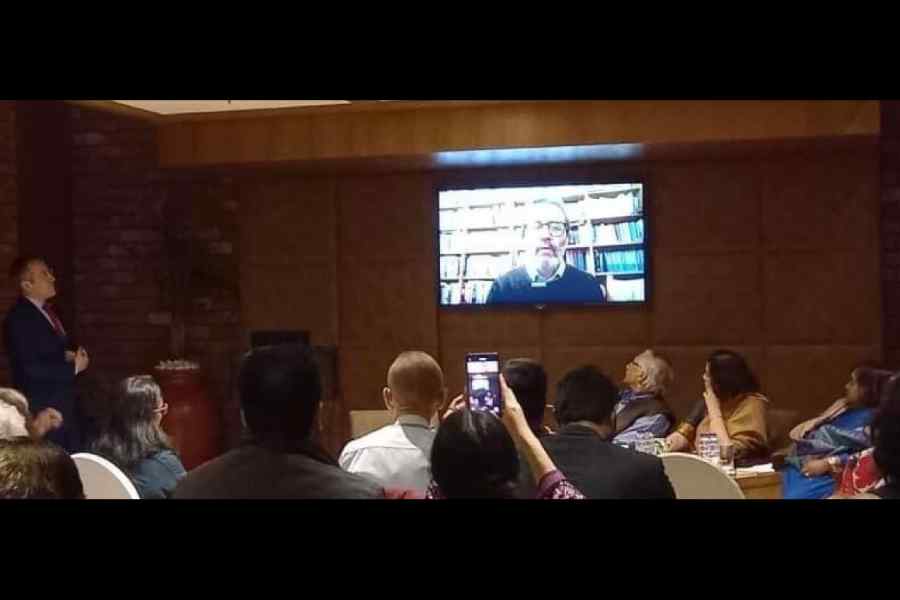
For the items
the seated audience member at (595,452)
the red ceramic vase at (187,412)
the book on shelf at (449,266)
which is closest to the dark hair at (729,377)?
the seated audience member at (595,452)

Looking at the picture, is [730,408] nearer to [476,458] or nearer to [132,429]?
[132,429]

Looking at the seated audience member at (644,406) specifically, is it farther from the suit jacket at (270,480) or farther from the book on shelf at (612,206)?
the suit jacket at (270,480)

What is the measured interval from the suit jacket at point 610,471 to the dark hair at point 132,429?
1.24 m

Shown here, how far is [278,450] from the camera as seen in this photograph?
216 cm

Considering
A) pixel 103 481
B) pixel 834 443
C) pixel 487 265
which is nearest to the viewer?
pixel 103 481

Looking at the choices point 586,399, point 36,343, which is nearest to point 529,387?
point 586,399

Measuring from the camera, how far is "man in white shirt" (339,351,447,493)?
308 centimetres

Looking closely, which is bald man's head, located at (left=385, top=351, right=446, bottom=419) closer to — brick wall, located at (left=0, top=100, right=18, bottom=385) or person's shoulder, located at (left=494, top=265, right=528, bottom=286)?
person's shoulder, located at (left=494, top=265, right=528, bottom=286)

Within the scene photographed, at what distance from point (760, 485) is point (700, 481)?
716 mm

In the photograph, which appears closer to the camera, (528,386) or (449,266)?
(528,386)

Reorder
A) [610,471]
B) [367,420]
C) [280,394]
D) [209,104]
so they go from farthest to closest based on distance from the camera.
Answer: [209,104]
[367,420]
[610,471]
[280,394]

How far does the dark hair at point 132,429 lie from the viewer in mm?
3180
